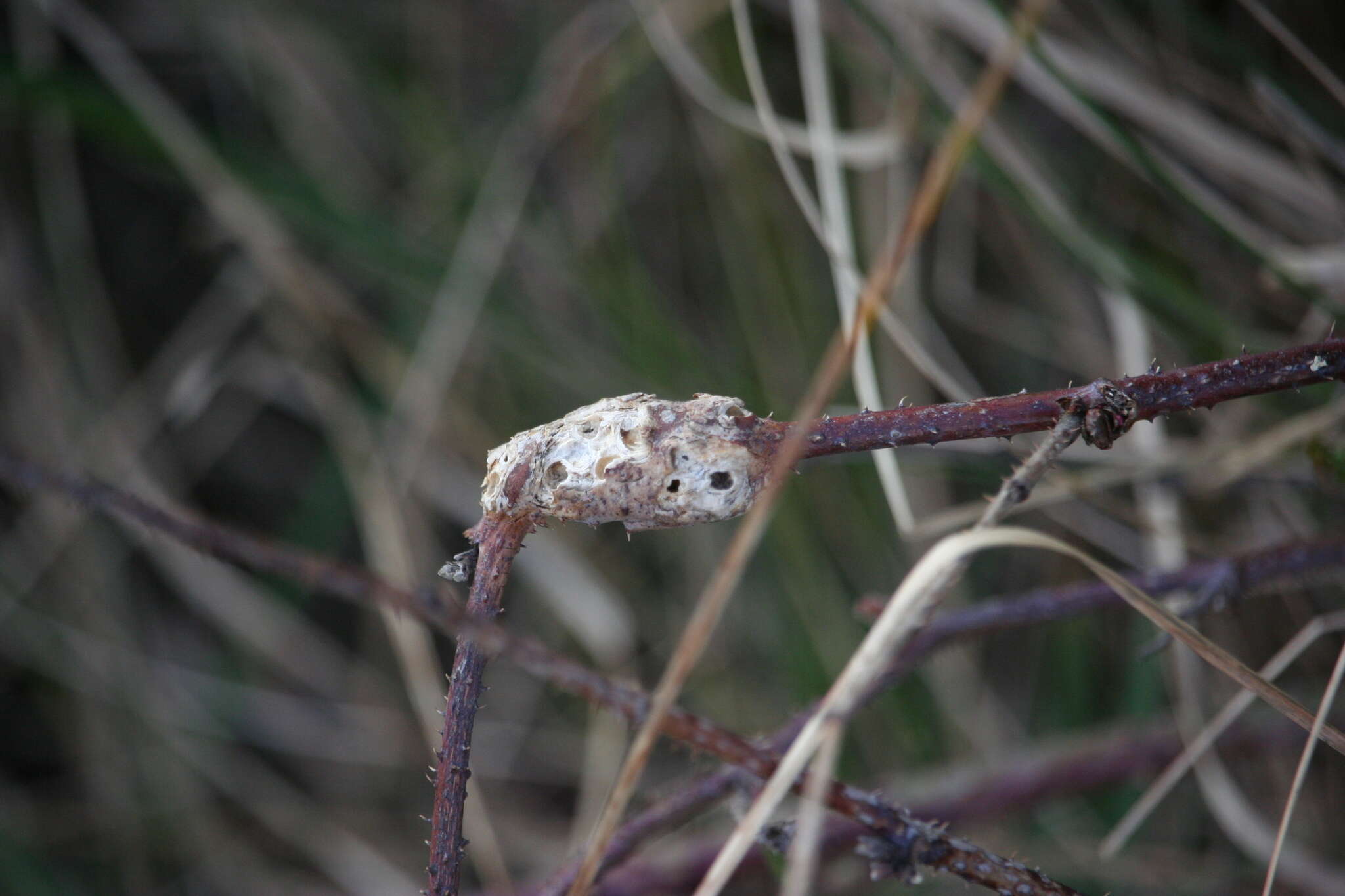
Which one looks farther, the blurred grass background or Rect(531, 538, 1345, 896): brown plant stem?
the blurred grass background

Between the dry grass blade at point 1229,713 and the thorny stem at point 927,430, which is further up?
the dry grass blade at point 1229,713

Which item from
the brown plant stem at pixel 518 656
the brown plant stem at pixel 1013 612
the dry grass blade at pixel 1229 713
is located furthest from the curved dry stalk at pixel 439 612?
the dry grass blade at pixel 1229 713

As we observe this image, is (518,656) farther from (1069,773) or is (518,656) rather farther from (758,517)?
(1069,773)

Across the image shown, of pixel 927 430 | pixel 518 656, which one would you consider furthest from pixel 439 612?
pixel 927 430

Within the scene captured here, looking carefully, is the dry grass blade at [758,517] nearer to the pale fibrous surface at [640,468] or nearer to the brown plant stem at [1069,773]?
the pale fibrous surface at [640,468]

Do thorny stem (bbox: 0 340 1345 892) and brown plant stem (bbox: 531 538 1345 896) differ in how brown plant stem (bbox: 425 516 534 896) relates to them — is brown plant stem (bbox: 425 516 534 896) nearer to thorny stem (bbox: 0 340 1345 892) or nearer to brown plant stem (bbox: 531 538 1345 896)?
thorny stem (bbox: 0 340 1345 892)

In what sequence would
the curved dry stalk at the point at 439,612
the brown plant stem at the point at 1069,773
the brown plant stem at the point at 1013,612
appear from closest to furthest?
the curved dry stalk at the point at 439,612 < the brown plant stem at the point at 1013,612 < the brown plant stem at the point at 1069,773

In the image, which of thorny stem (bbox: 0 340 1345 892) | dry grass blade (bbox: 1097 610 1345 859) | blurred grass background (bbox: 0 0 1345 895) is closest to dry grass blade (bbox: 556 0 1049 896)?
thorny stem (bbox: 0 340 1345 892)
